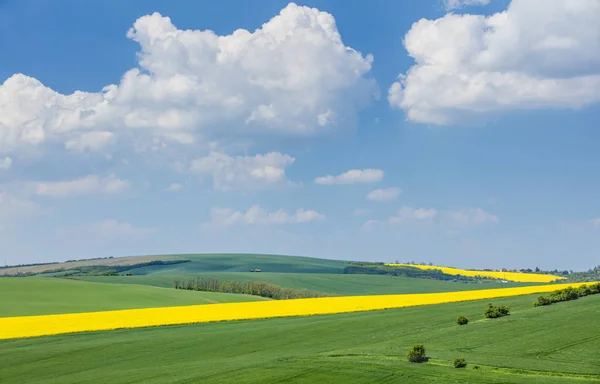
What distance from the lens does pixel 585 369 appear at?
37281mm

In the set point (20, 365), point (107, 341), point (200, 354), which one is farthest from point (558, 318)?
point (20, 365)

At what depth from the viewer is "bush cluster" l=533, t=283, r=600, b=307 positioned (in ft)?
218

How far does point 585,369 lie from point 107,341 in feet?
126

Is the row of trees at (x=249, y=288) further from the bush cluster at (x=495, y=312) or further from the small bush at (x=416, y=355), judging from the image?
the small bush at (x=416, y=355)

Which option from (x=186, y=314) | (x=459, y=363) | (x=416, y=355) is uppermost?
(x=186, y=314)

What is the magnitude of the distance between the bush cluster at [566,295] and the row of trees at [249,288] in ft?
Result: 197

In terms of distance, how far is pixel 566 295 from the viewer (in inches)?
2717

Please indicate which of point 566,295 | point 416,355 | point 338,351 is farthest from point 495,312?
point 416,355

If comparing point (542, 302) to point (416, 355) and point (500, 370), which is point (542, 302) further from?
point (500, 370)

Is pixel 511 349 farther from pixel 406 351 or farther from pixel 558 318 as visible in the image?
pixel 558 318

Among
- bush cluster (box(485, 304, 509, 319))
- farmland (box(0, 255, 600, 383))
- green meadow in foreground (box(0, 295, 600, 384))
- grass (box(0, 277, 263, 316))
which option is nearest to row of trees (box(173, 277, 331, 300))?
grass (box(0, 277, 263, 316))

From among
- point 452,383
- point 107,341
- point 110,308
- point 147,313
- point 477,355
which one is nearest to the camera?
point 452,383

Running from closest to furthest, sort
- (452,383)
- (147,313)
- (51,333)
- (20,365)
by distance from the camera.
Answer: (452,383)
(20,365)
(51,333)
(147,313)

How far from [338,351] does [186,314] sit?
33810mm
